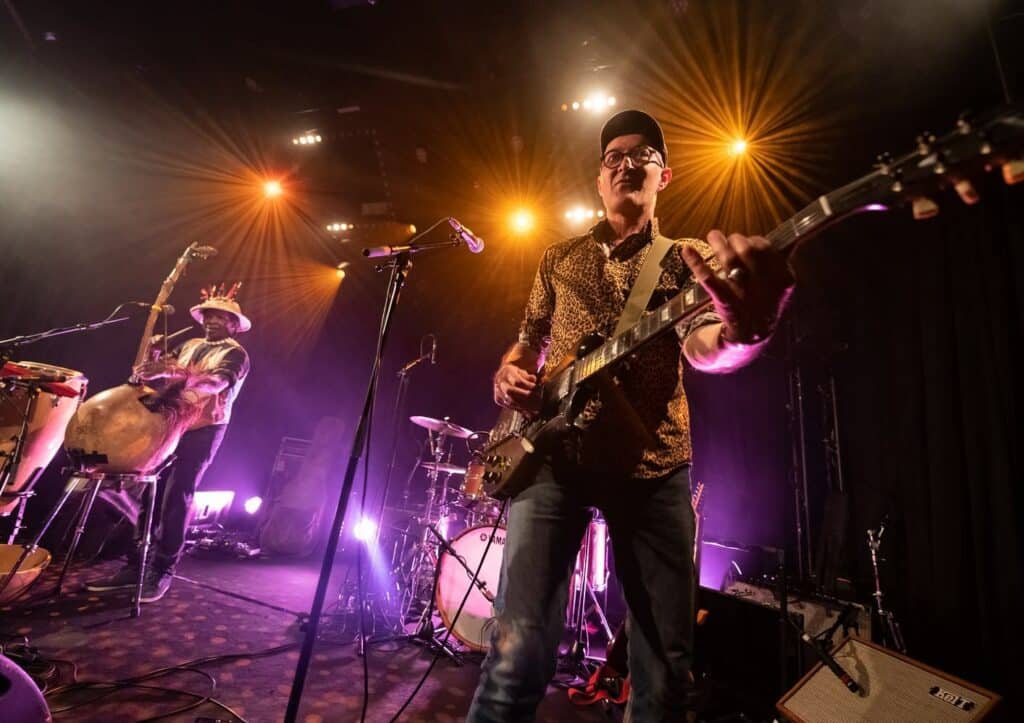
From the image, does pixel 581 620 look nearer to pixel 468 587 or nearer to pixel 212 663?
pixel 468 587

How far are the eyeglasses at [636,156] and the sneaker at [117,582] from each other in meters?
5.84

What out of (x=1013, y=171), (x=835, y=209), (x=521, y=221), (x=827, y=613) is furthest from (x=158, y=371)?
A: (x=521, y=221)

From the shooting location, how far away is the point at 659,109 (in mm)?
6207

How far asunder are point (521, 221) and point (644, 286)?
7.26m

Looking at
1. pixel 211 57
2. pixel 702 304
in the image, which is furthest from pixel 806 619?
pixel 211 57

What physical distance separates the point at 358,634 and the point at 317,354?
777 centimetres

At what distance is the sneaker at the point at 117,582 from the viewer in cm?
473

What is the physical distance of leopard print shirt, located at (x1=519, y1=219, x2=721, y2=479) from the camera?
1748mm

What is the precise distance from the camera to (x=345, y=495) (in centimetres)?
203

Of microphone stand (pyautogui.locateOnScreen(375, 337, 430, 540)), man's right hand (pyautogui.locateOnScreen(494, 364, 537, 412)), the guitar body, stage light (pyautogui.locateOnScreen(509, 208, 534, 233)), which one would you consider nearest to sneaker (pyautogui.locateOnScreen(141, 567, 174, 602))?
microphone stand (pyautogui.locateOnScreen(375, 337, 430, 540))

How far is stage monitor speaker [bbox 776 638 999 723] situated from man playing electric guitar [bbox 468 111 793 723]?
231 cm

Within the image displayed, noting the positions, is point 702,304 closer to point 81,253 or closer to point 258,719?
point 258,719

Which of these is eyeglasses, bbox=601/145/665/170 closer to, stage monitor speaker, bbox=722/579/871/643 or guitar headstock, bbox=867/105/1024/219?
guitar headstock, bbox=867/105/1024/219

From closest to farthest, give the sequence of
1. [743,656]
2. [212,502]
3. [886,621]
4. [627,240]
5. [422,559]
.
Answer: [627,240]
[886,621]
[743,656]
[422,559]
[212,502]
